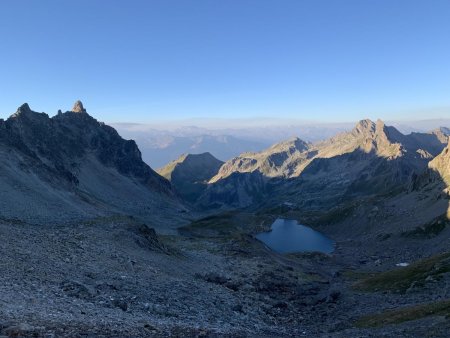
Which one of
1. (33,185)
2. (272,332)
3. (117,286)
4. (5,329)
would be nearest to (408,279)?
(272,332)

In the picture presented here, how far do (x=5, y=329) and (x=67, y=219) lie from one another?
240 feet

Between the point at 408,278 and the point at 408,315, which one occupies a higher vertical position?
the point at 408,315

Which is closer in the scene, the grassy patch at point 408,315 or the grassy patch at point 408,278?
the grassy patch at point 408,315

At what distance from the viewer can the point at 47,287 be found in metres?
41.4

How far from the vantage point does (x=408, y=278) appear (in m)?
73.0

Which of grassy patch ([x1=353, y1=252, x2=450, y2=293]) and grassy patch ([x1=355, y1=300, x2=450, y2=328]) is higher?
grassy patch ([x1=355, y1=300, x2=450, y2=328])

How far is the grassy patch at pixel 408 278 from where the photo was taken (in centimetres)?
6800

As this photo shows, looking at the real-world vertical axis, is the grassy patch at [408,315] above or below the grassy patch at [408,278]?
above

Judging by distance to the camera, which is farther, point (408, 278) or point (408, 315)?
point (408, 278)

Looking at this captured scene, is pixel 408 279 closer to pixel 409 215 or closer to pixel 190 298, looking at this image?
pixel 190 298

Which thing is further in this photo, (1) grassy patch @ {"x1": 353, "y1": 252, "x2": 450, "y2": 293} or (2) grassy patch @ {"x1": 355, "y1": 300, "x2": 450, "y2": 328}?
(1) grassy patch @ {"x1": 353, "y1": 252, "x2": 450, "y2": 293}

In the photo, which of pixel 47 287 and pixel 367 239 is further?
pixel 367 239

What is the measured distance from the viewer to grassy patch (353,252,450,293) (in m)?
68.0

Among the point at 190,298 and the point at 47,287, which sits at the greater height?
the point at 47,287
